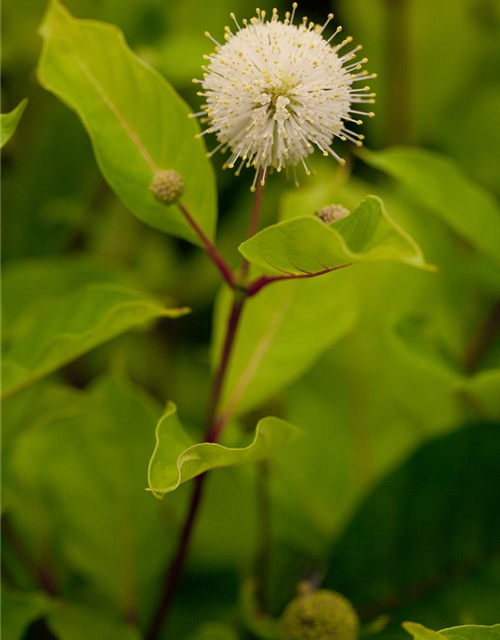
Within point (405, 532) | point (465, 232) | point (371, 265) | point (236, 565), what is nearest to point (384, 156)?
point (465, 232)

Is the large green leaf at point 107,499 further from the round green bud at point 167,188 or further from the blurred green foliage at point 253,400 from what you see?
the round green bud at point 167,188

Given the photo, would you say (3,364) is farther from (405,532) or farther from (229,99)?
(405,532)

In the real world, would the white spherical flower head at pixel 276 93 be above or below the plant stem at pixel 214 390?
above

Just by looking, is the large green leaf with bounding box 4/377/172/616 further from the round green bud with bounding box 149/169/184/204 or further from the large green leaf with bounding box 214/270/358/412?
the round green bud with bounding box 149/169/184/204

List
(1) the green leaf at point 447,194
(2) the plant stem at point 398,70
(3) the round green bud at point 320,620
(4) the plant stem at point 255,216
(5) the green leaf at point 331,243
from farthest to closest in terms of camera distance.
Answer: (2) the plant stem at point 398,70 < (1) the green leaf at point 447,194 < (3) the round green bud at point 320,620 < (4) the plant stem at point 255,216 < (5) the green leaf at point 331,243

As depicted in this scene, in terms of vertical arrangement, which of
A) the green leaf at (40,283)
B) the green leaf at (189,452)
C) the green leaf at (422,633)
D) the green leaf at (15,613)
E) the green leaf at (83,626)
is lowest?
the green leaf at (83,626)

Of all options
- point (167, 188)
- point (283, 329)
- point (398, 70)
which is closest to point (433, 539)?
point (283, 329)

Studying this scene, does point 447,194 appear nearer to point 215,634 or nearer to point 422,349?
point 422,349

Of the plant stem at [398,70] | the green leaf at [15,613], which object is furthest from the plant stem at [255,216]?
→ the plant stem at [398,70]

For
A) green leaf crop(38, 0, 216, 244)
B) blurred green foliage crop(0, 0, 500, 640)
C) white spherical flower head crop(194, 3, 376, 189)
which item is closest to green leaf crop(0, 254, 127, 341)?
blurred green foliage crop(0, 0, 500, 640)
